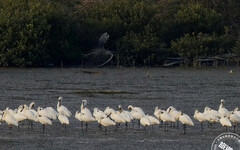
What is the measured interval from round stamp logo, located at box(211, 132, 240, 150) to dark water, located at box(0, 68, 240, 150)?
273 mm

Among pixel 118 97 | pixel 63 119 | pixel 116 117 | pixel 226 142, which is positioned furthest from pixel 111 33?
pixel 226 142

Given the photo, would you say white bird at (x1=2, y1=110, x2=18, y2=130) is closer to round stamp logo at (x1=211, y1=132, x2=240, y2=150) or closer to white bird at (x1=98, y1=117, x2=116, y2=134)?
white bird at (x1=98, y1=117, x2=116, y2=134)

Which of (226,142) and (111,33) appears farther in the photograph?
(111,33)

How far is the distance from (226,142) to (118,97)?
1231 cm

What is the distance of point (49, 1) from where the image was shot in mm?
56469

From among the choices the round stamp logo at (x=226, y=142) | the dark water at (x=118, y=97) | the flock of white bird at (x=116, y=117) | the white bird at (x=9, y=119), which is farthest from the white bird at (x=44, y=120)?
the round stamp logo at (x=226, y=142)

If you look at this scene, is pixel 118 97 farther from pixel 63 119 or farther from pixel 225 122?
pixel 225 122

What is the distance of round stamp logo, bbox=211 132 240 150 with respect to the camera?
712 inches

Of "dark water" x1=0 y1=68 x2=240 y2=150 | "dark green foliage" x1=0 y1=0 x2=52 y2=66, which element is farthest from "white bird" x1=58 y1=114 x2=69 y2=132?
"dark green foliage" x1=0 y1=0 x2=52 y2=66

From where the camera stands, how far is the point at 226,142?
1909 centimetres

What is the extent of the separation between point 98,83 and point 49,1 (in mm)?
19962

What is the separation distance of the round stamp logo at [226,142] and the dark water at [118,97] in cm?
27

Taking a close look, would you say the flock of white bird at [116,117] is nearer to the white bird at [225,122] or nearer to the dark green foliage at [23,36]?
the white bird at [225,122]

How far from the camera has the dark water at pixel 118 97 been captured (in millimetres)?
19453
